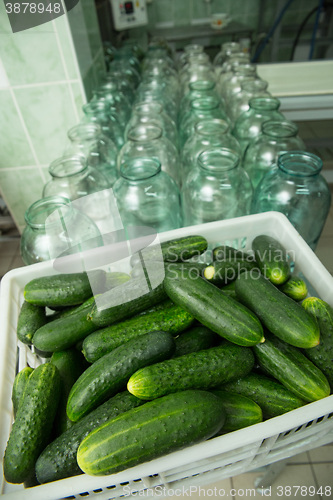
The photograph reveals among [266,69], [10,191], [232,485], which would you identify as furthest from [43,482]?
[266,69]

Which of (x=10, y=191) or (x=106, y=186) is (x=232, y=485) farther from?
(x=10, y=191)

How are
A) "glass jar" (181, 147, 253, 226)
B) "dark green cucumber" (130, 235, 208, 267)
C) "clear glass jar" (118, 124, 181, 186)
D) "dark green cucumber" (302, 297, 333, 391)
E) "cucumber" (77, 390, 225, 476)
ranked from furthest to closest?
"clear glass jar" (118, 124, 181, 186) → "glass jar" (181, 147, 253, 226) → "dark green cucumber" (130, 235, 208, 267) → "dark green cucumber" (302, 297, 333, 391) → "cucumber" (77, 390, 225, 476)

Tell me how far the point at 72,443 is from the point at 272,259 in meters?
0.44

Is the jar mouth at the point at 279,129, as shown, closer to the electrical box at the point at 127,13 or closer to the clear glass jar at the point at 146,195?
the clear glass jar at the point at 146,195

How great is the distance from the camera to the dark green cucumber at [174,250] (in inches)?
24.9

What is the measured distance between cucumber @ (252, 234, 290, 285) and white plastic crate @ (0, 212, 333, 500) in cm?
5

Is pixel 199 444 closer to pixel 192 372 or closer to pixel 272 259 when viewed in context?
pixel 192 372

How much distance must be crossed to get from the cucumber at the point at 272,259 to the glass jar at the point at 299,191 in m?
0.15

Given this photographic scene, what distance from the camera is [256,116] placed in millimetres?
984

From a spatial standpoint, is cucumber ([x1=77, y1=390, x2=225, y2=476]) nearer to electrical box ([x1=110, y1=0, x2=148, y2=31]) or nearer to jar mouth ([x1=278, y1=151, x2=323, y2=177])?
jar mouth ([x1=278, y1=151, x2=323, y2=177])

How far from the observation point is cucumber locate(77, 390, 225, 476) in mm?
397

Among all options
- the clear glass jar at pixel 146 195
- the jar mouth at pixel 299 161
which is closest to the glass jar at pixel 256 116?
the jar mouth at pixel 299 161

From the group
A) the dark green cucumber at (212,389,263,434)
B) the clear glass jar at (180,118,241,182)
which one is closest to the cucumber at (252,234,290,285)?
the dark green cucumber at (212,389,263,434)

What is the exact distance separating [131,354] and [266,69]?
5.58 feet
